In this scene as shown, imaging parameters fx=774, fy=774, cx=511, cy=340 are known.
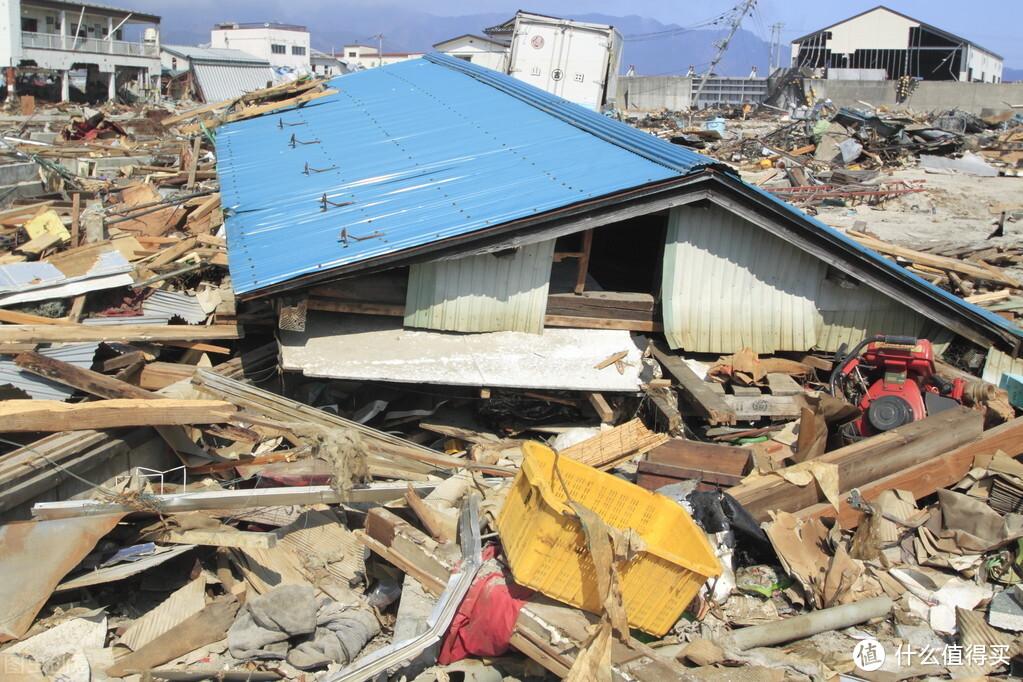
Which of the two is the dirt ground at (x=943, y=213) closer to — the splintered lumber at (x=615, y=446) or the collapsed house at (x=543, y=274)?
the collapsed house at (x=543, y=274)

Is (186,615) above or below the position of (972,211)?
below

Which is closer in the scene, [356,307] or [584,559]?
[584,559]

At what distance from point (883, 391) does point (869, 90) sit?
39.9 meters

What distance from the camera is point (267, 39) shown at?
89.2 meters

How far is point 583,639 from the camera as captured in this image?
4.76 m

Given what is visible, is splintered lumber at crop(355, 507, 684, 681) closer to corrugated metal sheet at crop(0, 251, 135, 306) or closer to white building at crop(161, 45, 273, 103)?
corrugated metal sheet at crop(0, 251, 135, 306)

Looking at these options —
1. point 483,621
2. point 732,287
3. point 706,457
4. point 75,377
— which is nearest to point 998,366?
point 732,287

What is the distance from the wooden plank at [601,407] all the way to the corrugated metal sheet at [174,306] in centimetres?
469

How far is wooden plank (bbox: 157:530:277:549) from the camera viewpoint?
5551 mm

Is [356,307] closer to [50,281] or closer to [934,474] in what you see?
[50,281]

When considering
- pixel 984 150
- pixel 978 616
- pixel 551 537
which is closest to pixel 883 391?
pixel 978 616

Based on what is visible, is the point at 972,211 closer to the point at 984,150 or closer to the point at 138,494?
the point at 984,150

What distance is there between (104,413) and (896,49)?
60563 mm

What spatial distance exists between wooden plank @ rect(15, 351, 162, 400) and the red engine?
251 inches
